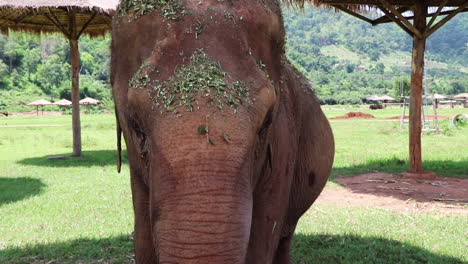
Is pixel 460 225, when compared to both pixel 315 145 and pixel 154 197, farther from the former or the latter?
pixel 154 197

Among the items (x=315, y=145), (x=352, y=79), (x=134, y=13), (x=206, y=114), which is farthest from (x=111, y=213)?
(x=352, y=79)

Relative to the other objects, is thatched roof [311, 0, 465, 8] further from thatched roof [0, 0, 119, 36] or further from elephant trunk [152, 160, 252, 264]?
elephant trunk [152, 160, 252, 264]

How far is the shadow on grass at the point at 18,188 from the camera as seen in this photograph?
8.55m

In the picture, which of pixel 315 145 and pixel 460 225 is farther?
pixel 460 225

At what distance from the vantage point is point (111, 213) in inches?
289

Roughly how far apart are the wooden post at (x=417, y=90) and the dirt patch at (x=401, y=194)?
0.60 m

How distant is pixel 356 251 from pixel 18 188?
709cm

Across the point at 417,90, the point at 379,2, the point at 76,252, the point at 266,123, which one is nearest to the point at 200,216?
the point at 266,123

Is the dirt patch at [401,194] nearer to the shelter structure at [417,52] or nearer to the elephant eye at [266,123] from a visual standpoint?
the shelter structure at [417,52]

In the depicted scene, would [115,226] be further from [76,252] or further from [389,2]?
[389,2]

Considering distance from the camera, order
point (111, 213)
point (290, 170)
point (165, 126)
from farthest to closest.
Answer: point (111, 213) → point (290, 170) → point (165, 126)

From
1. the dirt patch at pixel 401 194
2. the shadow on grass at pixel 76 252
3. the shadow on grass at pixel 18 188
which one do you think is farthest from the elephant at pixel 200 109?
the shadow on grass at pixel 18 188

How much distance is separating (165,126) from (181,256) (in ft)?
1.68

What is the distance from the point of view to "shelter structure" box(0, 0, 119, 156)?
12094mm
